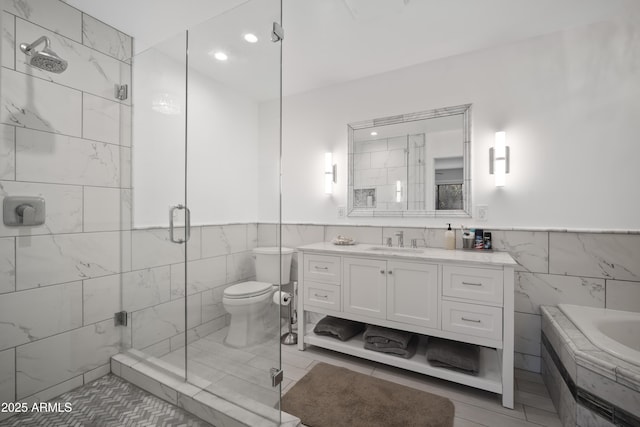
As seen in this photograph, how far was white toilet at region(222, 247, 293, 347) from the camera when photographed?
1464mm

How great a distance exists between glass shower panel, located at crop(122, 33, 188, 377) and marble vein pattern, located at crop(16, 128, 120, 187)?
157 mm

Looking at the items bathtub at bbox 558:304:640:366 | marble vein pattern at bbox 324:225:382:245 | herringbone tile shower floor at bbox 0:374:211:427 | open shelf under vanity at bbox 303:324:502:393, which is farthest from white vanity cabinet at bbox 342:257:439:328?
herringbone tile shower floor at bbox 0:374:211:427

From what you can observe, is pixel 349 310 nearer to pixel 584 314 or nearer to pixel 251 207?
pixel 251 207

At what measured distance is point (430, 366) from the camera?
1791 millimetres

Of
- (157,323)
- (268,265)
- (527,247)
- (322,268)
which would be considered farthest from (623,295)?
(157,323)

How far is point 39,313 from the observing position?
1584 millimetres

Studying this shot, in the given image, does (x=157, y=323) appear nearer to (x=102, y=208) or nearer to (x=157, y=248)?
(x=157, y=248)

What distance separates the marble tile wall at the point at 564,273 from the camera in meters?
1.73

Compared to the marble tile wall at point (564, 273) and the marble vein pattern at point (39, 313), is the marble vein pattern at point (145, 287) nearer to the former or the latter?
the marble vein pattern at point (39, 313)

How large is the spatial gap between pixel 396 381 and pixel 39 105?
2765mm

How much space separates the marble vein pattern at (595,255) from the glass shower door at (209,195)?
193cm

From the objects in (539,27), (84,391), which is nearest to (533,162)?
(539,27)

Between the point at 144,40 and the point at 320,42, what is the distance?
1.38 meters

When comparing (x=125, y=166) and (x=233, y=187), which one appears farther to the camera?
(x=125, y=166)
